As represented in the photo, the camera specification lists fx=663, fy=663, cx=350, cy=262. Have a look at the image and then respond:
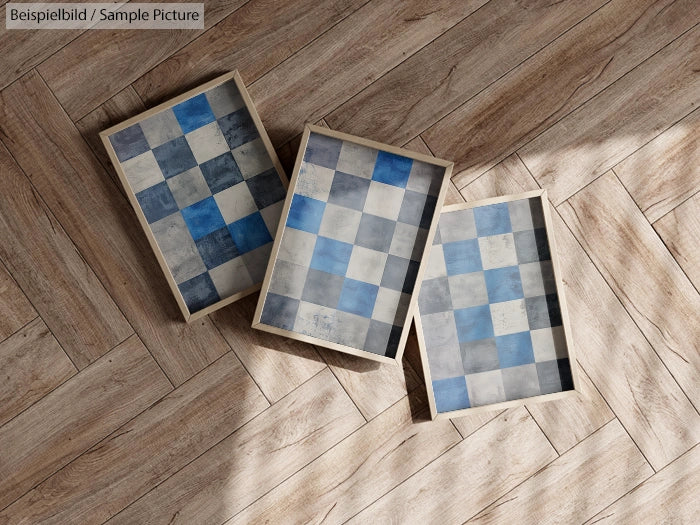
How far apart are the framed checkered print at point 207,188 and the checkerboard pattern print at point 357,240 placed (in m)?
0.06

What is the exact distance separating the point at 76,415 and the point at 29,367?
13 centimetres

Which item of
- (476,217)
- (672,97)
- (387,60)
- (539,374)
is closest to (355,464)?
(539,374)

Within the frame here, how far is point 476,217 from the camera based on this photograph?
49.4 inches

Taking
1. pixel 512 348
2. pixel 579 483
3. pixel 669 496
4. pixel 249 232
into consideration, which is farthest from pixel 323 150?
pixel 669 496

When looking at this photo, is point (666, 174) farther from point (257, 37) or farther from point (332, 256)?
point (257, 37)

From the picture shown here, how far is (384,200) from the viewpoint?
4.02ft

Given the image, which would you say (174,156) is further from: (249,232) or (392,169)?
(392,169)

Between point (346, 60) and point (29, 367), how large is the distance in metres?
0.85

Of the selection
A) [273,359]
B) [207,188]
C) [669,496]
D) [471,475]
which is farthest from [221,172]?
[669,496]

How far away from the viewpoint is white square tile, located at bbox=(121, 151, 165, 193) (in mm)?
1231

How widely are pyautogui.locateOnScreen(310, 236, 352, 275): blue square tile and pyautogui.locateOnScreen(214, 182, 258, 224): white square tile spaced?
0.48 ft

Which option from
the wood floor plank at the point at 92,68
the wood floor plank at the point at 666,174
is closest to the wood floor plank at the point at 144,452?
the wood floor plank at the point at 92,68

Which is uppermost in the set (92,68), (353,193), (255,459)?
(92,68)

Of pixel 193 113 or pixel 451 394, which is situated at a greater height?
pixel 193 113
